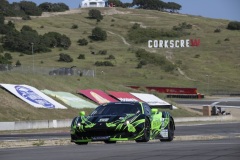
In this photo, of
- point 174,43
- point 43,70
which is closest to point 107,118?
point 43,70

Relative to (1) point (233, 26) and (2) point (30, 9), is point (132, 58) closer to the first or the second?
(1) point (233, 26)

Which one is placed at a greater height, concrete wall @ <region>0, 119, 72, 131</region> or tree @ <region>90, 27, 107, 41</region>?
concrete wall @ <region>0, 119, 72, 131</region>

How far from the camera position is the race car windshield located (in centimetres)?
2181

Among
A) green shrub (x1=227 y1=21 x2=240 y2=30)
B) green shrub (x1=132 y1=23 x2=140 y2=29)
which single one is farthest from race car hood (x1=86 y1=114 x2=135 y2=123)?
green shrub (x1=227 y1=21 x2=240 y2=30)

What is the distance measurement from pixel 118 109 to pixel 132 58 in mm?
96475

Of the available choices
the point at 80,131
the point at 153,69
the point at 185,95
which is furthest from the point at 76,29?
the point at 80,131

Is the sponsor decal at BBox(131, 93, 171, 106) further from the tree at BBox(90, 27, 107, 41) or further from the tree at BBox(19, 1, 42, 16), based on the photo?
the tree at BBox(19, 1, 42, 16)

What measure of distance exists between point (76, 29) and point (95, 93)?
84.4 meters

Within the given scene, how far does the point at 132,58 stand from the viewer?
11838 centimetres

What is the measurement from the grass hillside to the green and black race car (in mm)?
35590

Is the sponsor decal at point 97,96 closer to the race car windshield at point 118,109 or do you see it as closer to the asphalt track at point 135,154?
the race car windshield at point 118,109

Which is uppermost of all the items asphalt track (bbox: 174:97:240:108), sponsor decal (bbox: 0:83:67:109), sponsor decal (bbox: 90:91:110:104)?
sponsor decal (bbox: 0:83:67:109)

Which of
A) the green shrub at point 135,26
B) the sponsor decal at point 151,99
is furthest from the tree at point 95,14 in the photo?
the sponsor decal at point 151,99

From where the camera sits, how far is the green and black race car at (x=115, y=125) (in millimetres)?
20984
